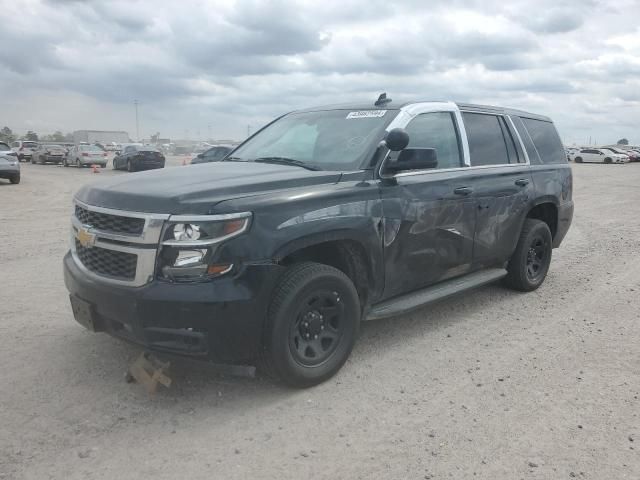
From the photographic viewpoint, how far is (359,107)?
4.78 metres

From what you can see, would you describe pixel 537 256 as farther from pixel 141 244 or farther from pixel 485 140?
pixel 141 244

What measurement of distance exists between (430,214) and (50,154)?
38097mm

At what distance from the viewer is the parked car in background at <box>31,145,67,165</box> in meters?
→ 36.7

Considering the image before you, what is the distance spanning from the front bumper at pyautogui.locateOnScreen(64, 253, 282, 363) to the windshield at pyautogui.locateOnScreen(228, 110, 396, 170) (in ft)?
4.03

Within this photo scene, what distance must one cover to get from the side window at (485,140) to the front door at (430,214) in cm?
20

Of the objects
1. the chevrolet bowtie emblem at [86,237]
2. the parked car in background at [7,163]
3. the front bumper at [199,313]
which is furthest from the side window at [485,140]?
the parked car in background at [7,163]

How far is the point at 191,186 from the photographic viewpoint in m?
3.47

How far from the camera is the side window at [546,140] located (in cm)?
611

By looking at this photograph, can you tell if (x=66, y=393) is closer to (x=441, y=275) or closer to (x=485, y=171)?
(x=441, y=275)

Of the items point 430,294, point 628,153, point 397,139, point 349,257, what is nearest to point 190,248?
point 349,257

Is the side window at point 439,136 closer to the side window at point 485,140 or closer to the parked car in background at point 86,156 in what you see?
the side window at point 485,140

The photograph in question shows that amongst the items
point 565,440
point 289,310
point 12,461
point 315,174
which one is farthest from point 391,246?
point 12,461

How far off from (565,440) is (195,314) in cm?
220

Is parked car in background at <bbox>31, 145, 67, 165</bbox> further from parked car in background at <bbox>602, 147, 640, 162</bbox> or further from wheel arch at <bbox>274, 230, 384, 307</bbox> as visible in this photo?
parked car in background at <bbox>602, 147, 640, 162</bbox>
